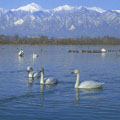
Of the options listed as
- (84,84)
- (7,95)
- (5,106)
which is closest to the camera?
(5,106)

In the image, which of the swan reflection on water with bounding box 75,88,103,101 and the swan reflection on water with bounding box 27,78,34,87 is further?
the swan reflection on water with bounding box 27,78,34,87

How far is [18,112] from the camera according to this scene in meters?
14.9

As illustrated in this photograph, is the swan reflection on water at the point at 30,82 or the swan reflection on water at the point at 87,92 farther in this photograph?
the swan reflection on water at the point at 30,82

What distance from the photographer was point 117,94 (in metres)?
19.0

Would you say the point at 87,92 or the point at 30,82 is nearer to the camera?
the point at 87,92

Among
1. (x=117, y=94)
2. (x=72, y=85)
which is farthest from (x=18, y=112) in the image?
(x=72, y=85)

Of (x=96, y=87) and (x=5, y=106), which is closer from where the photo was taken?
(x=5, y=106)

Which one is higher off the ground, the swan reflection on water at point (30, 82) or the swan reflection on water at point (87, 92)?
the swan reflection on water at point (30, 82)

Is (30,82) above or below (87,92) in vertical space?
above

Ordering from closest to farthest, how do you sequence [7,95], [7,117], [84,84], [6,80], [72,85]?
[7,117] < [7,95] < [84,84] < [72,85] < [6,80]

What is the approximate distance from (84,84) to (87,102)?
3903 millimetres

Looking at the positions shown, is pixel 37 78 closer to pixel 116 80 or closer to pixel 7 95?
pixel 116 80

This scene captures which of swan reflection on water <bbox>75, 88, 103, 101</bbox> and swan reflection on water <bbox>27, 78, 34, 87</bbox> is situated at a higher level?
swan reflection on water <bbox>27, 78, 34, 87</bbox>

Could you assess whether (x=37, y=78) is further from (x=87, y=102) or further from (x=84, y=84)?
(x=87, y=102)
